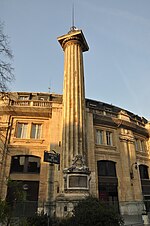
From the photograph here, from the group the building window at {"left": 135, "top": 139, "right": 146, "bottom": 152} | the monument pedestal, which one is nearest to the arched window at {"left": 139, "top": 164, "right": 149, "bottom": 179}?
the building window at {"left": 135, "top": 139, "right": 146, "bottom": 152}

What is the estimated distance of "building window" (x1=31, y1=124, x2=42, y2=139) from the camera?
22413 mm

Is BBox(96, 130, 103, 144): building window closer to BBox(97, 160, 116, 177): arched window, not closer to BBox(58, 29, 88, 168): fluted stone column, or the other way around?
BBox(97, 160, 116, 177): arched window

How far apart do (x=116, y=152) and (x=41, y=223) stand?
50.1ft

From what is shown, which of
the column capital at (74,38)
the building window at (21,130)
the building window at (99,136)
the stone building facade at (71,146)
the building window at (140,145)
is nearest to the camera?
the stone building facade at (71,146)

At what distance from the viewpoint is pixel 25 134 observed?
22.3 meters

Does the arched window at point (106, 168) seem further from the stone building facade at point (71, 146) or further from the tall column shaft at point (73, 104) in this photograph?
the tall column shaft at point (73, 104)

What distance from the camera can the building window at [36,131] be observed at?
2241cm

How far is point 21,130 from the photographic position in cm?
2252

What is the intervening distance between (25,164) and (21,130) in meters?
3.89

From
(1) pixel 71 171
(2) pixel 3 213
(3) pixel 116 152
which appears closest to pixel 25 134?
(1) pixel 71 171

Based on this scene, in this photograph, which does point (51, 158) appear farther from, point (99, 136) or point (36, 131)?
point (99, 136)

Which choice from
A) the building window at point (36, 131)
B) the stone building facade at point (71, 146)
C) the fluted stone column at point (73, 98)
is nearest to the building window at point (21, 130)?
the stone building facade at point (71, 146)

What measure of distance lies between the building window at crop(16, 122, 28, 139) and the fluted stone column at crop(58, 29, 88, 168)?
19.5ft

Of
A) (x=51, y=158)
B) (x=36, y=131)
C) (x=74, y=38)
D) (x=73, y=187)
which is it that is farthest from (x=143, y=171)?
(x=74, y=38)
